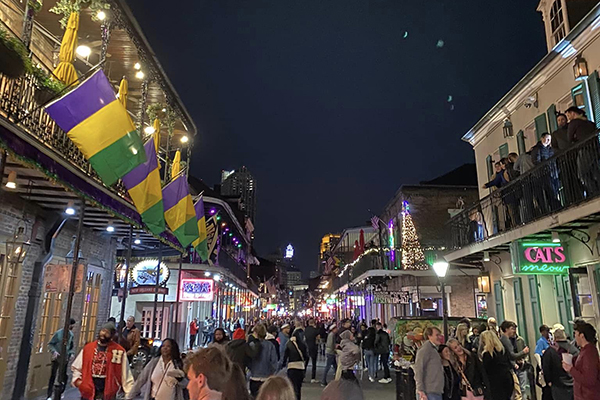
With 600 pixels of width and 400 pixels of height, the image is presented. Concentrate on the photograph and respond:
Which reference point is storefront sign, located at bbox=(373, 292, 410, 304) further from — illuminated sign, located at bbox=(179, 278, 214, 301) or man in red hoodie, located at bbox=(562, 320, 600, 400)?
man in red hoodie, located at bbox=(562, 320, 600, 400)

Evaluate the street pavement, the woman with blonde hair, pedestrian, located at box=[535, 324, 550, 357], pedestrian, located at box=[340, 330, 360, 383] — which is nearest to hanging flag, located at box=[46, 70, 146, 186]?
pedestrian, located at box=[340, 330, 360, 383]

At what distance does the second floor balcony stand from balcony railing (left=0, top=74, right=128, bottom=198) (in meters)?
9.15

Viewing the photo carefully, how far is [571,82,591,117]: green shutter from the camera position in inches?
378

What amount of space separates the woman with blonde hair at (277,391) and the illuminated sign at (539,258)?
8450 millimetres

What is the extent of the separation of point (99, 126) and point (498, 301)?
12544mm

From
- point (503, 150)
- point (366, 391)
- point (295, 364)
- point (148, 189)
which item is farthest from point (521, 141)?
point (148, 189)

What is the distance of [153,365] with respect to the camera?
5902 mm

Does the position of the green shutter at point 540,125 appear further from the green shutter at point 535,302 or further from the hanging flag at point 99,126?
the hanging flag at point 99,126

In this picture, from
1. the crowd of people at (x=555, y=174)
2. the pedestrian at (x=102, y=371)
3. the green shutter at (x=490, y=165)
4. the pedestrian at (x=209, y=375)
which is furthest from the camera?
the green shutter at (x=490, y=165)

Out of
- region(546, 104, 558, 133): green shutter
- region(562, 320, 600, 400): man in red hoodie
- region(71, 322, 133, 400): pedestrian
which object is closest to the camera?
region(562, 320, 600, 400): man in red hoodie

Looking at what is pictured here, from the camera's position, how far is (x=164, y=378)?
5.68 meters

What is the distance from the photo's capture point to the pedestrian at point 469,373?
657 cm

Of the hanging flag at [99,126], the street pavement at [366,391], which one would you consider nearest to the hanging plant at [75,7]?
the hanging flag at [99,126]

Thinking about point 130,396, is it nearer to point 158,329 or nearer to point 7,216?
point 7,216
